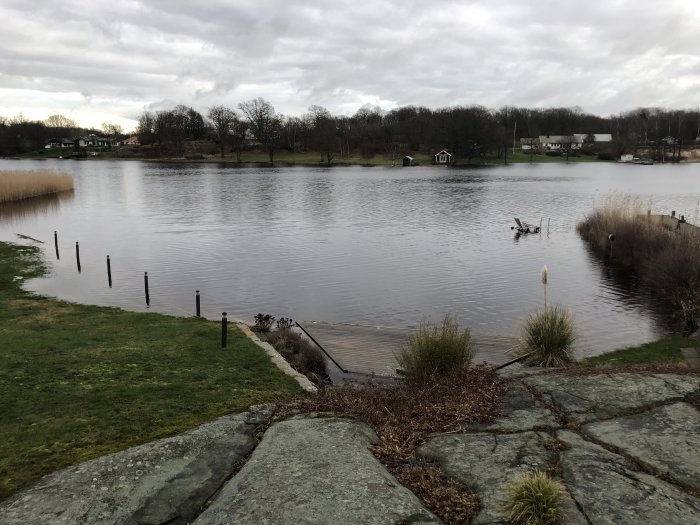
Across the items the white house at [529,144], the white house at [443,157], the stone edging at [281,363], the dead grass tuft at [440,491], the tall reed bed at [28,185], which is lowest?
the stone edging at [281,363]

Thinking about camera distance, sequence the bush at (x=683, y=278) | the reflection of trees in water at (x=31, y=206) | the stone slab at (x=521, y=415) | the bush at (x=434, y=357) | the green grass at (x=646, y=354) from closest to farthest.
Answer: the stone slab at (x=521, y=415)
the bush at (x=434, y=357)
the green grass at (x=646, y=354)
the bush at (x=683, y=278)
the reflection of trees in water at (x=31, y=206)

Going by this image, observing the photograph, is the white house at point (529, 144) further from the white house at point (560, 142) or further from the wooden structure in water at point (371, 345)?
the wooden structure in water at point (371, 345)

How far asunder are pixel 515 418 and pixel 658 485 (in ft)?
7.25

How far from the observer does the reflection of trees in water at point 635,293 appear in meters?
18.8

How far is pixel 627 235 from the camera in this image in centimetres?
3083

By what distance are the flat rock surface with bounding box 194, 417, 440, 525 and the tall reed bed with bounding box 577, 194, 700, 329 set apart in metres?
15.4

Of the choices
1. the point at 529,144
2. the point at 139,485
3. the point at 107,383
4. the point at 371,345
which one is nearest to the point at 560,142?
the point at 529,144

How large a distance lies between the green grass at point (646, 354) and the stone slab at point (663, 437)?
14.9ft

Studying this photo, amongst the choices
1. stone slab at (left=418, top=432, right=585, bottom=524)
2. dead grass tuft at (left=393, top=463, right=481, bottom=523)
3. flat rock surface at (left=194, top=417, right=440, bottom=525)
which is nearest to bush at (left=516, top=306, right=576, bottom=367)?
stone slab at (left=418, top=432, right=585, bottom=524)

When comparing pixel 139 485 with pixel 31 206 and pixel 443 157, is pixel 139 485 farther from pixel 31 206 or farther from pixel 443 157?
pixel 443 157

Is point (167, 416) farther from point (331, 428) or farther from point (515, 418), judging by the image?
point (515, 418)

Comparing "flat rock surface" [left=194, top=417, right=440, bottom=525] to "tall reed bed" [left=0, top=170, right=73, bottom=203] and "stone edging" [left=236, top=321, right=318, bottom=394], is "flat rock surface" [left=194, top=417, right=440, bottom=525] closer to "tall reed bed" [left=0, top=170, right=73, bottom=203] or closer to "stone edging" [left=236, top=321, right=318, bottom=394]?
"stone edging" [left=236, top=321, right=318, bottom=394]

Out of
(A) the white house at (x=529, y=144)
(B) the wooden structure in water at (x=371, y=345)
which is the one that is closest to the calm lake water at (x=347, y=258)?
(B) the wooden structure in water at (x=371, y=345)

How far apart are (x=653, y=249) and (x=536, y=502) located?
1034 inches
